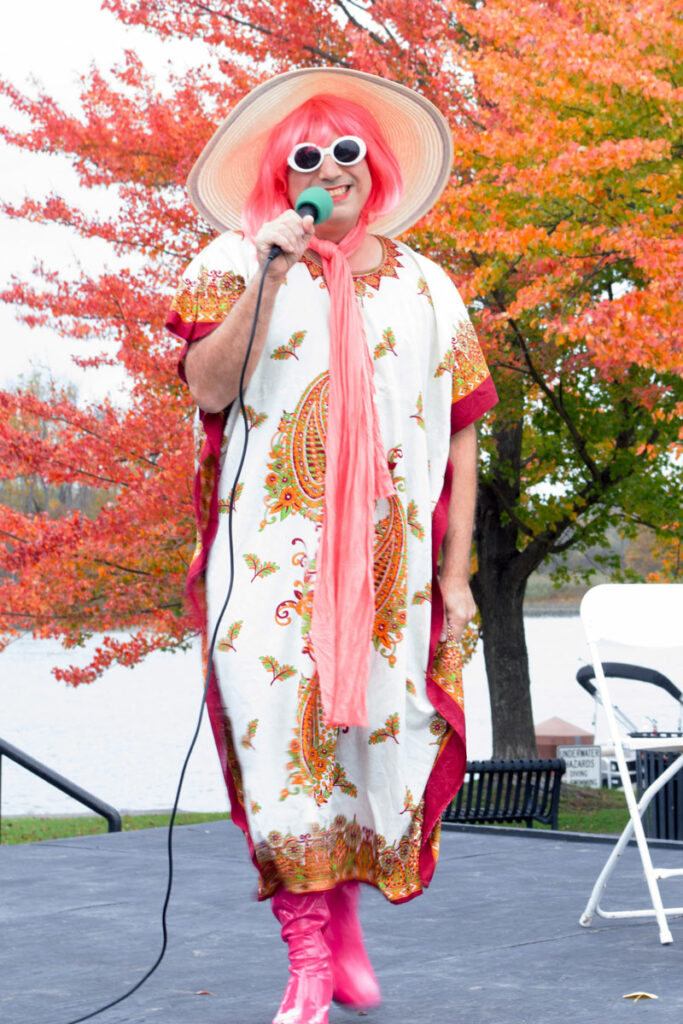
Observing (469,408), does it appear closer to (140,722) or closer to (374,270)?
(374,270)

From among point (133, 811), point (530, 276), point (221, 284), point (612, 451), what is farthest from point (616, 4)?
point (133, 811)

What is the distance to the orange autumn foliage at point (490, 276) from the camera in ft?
21.1

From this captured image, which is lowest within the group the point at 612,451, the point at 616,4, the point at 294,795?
the point at 294,795

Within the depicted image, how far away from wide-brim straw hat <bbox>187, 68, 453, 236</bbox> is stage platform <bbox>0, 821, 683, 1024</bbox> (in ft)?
5.15

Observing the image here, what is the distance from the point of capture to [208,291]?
240cm

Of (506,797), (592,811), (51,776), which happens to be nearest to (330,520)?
(51,776)

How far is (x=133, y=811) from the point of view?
14.6m

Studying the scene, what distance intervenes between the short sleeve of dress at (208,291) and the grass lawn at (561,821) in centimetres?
739

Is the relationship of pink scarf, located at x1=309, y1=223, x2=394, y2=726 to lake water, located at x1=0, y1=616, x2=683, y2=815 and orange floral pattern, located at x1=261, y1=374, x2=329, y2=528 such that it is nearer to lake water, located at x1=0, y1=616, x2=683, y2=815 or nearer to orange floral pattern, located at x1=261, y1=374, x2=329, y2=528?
orange floral pattern, located at x1=261, y1=374, x2=329, y2=528

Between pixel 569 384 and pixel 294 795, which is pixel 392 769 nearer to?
pixel 294 795

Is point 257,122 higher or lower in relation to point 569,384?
lower

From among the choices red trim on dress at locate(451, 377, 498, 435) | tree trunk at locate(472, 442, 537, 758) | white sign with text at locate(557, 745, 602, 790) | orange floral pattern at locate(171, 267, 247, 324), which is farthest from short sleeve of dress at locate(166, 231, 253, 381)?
white sign with text at locate(557, 745, 602, 790)

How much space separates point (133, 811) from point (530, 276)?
29.7 feet

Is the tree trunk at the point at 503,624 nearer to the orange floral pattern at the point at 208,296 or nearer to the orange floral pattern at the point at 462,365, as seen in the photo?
the orange floral pattern at the point at 462,365
